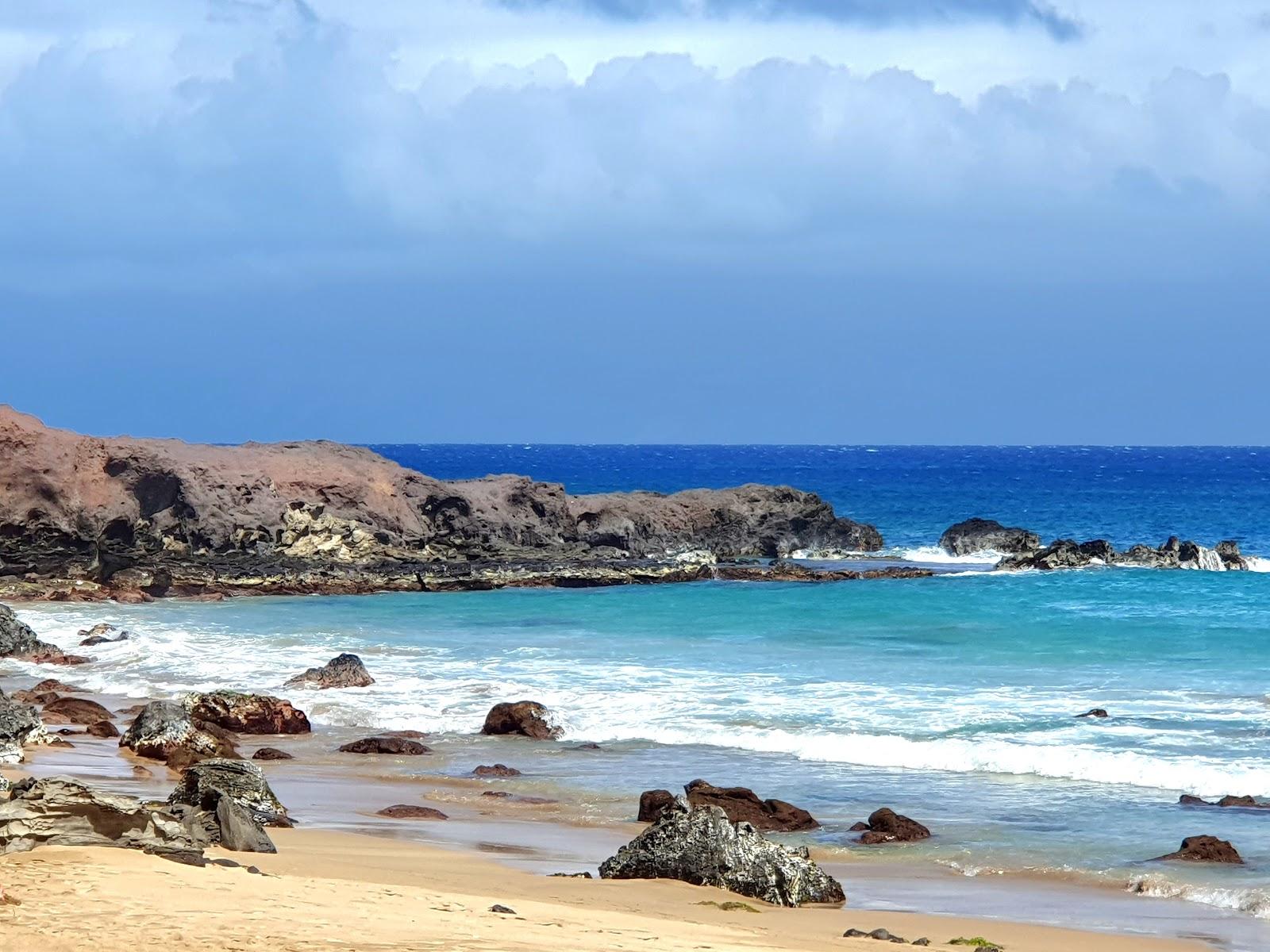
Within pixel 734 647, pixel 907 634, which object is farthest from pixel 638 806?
pixel 907 634

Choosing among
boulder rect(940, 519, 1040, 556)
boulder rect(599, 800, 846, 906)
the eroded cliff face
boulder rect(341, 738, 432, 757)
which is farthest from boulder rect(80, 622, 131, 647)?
boulder rect(940, 519, 1040, 556)

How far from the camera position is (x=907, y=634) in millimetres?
29859

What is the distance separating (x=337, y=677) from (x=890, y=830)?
11.6 metres

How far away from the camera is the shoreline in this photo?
10320 millimetres

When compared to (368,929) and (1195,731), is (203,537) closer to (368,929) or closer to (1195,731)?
(1195,731)

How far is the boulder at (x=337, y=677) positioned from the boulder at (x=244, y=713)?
131 inches

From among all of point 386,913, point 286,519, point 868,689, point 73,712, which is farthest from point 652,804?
point 286,519

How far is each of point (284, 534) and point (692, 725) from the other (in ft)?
85.8

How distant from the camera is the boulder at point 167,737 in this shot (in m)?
15.9

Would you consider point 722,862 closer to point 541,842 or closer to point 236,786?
point 541,842

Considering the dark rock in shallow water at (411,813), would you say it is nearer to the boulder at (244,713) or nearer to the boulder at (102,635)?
the boulder at (244,713)

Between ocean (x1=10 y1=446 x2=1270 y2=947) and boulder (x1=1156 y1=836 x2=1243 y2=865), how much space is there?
0.52ft

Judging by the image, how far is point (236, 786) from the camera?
1202cm

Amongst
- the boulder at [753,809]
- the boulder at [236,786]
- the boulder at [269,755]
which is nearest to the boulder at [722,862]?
the boulder at [753,809]
